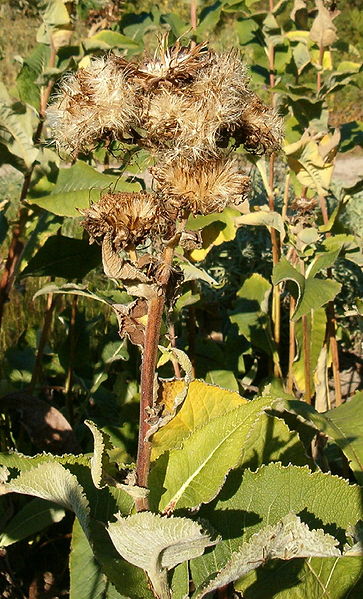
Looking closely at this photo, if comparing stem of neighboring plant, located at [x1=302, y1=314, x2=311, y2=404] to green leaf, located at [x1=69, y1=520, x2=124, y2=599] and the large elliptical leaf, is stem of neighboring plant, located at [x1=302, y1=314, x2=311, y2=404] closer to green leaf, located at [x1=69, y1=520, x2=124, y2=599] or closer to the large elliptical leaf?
green leaf, located at [x1=69, y1=520, x2=124, y2=599]

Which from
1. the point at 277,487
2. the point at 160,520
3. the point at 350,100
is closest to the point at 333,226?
the point at 277,487

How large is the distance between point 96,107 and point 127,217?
5.5 inches

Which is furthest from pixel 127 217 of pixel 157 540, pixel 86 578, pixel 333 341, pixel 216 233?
pixel 333 341

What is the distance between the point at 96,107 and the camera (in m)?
0.89

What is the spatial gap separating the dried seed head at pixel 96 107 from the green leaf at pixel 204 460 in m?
0.47

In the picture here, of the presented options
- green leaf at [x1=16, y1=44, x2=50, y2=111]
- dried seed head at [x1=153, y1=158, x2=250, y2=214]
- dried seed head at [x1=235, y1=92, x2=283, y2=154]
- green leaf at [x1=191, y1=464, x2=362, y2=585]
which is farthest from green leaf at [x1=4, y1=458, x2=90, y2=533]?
green leaf at [x1=16, y1=44, x2=50, y2=111]

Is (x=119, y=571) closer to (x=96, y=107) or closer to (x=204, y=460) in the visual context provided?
(x=204, y=460)

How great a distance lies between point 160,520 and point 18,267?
40.0 inches

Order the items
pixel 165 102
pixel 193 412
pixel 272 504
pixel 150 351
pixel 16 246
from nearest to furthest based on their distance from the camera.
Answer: pixel 165 102
pixel 150 351
pixel 272 504
pixel 193 412
pixel 16 246

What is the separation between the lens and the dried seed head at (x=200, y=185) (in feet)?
2.90

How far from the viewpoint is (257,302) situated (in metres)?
2.51

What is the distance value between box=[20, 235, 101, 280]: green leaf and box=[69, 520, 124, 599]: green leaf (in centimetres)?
68

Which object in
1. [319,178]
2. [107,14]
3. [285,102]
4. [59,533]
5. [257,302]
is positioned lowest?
[59,533]

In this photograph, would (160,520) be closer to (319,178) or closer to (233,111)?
(233,111)
